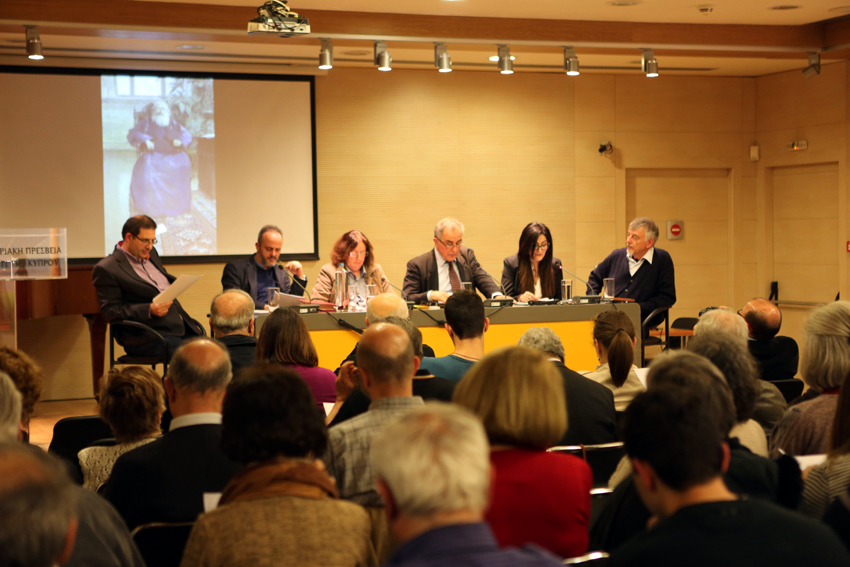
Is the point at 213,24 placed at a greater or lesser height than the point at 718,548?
greater

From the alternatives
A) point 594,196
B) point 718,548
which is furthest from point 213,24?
point 718,548

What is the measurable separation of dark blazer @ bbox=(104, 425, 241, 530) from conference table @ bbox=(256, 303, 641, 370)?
284cm

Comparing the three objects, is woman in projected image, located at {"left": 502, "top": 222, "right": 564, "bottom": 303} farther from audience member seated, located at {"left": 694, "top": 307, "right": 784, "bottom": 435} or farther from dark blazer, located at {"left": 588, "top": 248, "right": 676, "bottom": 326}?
audience member seated, located at {"left": 694, "top": 307, "right": 784, "bottom": 435}

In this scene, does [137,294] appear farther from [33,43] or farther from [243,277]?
[33,43]

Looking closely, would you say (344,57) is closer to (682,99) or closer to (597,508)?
(682,99)

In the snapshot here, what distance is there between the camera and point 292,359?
3.40 m

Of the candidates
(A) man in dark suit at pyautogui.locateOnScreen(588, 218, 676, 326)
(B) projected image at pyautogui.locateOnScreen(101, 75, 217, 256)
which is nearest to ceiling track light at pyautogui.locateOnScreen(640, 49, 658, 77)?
(A) man in dark suit at pyautogui.locateOnScreen(588, 218, 676, 326)

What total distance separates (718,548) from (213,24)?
224 inches

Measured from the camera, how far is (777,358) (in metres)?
3.86

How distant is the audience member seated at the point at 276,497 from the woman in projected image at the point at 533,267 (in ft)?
14.1

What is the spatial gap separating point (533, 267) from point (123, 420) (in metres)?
4.06

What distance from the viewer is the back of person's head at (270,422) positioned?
5.57 ft

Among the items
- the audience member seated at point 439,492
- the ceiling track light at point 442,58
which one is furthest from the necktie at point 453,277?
the audience member seated at point 439,492

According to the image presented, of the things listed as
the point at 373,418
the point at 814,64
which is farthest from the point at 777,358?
the point at 814,64
